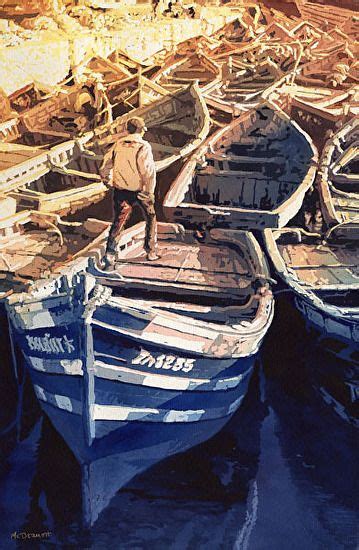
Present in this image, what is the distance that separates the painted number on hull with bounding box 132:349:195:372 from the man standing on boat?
1.77 m

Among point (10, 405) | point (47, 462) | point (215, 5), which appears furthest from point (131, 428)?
point (215, 5)

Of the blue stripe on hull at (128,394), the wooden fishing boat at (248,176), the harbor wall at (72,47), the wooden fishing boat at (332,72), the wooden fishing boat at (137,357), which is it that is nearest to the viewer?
the wooden fishing boat at (137,357)

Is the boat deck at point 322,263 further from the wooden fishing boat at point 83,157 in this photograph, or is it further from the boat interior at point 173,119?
the boat interior at point 173,119

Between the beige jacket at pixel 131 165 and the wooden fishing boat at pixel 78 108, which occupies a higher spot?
the beige jacket at pixel 131 165

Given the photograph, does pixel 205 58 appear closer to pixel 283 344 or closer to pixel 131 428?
pixel 283 344

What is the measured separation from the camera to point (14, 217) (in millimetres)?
6770

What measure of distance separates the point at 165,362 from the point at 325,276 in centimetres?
242

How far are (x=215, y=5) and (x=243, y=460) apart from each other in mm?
18957

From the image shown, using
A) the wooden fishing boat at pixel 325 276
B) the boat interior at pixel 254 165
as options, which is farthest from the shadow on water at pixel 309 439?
the boat interior at pixel 254 165

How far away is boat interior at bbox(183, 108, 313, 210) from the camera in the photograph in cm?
829

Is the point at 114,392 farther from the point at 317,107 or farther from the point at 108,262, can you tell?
the point at 317,107

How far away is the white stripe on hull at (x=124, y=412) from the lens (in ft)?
15.3

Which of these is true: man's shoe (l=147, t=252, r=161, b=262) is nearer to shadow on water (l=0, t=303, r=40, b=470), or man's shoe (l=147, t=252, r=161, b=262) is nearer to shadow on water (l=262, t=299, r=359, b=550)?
shadow on water (l=262, t=299, r=359, b=550)
